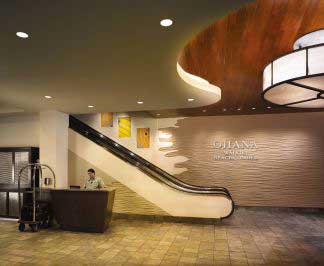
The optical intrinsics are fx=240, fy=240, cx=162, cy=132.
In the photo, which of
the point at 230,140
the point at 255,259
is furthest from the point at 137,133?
the point at 255,259

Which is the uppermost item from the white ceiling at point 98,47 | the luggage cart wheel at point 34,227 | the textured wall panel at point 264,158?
the white ceiling at point 98,47

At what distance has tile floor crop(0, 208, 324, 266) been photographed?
4.38m

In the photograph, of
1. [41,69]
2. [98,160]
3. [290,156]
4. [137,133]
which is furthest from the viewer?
[137,133]

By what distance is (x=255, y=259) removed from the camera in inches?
174

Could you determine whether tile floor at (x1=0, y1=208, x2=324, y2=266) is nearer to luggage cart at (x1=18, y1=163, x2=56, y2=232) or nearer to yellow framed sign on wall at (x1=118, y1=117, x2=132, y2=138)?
luggage cart at (x1=18, y1=163, x2=56, y2=232)

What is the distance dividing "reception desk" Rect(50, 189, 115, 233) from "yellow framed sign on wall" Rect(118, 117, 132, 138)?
14.5ft

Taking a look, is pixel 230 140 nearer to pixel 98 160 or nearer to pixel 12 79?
pixel 98 160

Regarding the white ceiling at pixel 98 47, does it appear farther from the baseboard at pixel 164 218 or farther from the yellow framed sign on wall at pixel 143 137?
the yellow framed sign on wall at pixel 143 137

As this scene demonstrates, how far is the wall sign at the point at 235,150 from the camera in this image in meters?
9.23

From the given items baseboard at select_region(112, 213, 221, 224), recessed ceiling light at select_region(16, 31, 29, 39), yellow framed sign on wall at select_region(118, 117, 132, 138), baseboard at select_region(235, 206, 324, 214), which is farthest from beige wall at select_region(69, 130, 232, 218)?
recessed ceiling light at select_region(16, 31, 29, 39)

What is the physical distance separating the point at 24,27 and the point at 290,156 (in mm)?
9052

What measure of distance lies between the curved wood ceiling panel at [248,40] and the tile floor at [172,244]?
3.64 meters

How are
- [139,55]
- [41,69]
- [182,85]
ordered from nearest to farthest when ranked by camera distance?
[139,55] < [41,69] < [182,85]

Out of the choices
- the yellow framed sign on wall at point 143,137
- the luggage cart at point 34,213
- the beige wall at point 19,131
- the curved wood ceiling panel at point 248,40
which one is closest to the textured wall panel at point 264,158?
the yellow framed sign on wall at point 143,137
